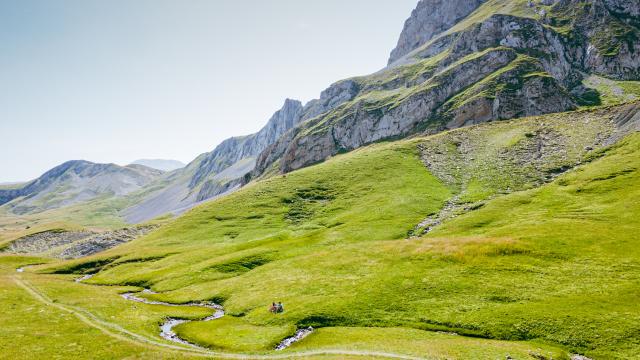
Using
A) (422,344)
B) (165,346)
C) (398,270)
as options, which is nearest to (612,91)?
(398,270)

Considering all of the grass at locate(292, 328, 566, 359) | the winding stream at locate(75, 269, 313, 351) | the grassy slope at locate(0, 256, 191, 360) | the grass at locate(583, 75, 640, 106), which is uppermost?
the grass at locate(583, 75, 640, 106)

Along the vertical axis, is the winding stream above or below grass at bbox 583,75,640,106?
below

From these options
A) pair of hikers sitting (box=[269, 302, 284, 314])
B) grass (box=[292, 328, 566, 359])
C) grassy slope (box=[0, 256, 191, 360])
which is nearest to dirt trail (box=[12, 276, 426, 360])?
grassy slope (box=[0, 256, 191, 360])

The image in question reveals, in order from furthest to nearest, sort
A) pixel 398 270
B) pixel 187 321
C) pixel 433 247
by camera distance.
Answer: pixel 433 247
pixel 398 270
pixel 187 321

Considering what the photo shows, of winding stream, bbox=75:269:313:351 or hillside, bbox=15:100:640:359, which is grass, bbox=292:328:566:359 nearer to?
hillside, bbox=15:100:640:359

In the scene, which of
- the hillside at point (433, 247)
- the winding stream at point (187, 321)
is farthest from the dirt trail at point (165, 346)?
the winding stream at point (187, 321)

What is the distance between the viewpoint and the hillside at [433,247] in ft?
148

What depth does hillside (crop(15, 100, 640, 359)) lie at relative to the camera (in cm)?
4516

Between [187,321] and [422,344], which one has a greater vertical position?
[187,321]

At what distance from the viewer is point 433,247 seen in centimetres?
6731

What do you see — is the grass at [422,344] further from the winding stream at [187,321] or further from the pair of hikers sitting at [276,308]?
the pair of hikers sitting at [276,308]

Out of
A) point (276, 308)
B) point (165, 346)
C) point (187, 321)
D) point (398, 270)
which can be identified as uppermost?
point (165, 346)

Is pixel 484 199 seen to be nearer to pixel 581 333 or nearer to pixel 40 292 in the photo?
pixel 581 333

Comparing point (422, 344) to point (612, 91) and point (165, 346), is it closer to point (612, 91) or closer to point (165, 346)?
point (165, 346)
